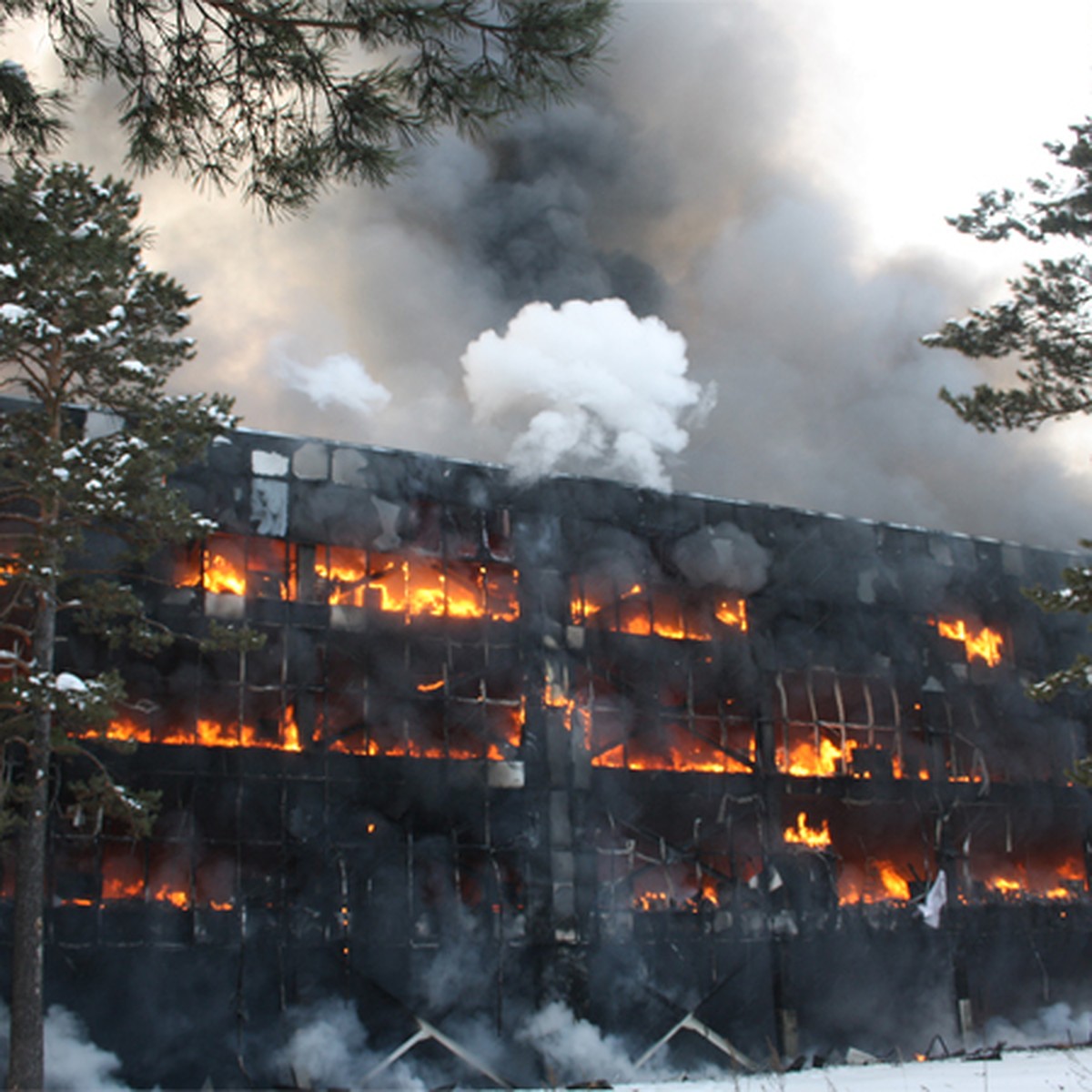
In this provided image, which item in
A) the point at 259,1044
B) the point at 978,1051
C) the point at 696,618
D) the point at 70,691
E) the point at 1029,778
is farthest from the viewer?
the point at 1029,778

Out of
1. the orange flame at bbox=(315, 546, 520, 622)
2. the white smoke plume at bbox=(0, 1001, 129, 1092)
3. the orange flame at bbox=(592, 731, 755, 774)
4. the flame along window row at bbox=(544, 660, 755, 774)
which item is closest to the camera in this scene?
the white smoke plume at bbox=(0, 1001, 129, 1092)

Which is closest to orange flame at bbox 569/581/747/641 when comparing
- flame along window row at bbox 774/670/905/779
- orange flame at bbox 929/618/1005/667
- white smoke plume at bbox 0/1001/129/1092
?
flame along window row at bbox 774/670/905/779

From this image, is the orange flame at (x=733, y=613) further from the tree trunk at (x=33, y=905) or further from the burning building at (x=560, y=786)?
the tree trunk at (x=33, y=905)

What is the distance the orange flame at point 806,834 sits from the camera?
24.8 m

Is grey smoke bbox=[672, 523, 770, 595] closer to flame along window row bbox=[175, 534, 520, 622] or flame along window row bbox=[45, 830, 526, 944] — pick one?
flame along window row bbox=[175, 534, 520, 622]

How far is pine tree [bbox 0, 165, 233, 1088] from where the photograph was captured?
586 inches

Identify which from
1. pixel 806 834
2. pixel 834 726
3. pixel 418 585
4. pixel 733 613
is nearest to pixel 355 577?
pixel 418 585

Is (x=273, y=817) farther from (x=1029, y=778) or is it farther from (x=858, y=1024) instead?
(x=1029, y=778)

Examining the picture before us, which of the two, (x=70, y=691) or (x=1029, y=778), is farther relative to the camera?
(x=1029, y=778)

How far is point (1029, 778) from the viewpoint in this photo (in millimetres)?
27844

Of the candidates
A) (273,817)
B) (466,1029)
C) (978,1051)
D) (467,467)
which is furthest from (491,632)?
(978,1051)

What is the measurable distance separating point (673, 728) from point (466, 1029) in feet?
23.5

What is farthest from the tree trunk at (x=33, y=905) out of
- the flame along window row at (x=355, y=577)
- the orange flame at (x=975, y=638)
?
the orange flame at (x=975, y=638)

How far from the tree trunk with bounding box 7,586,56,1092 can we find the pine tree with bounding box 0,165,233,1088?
0.05 ft
